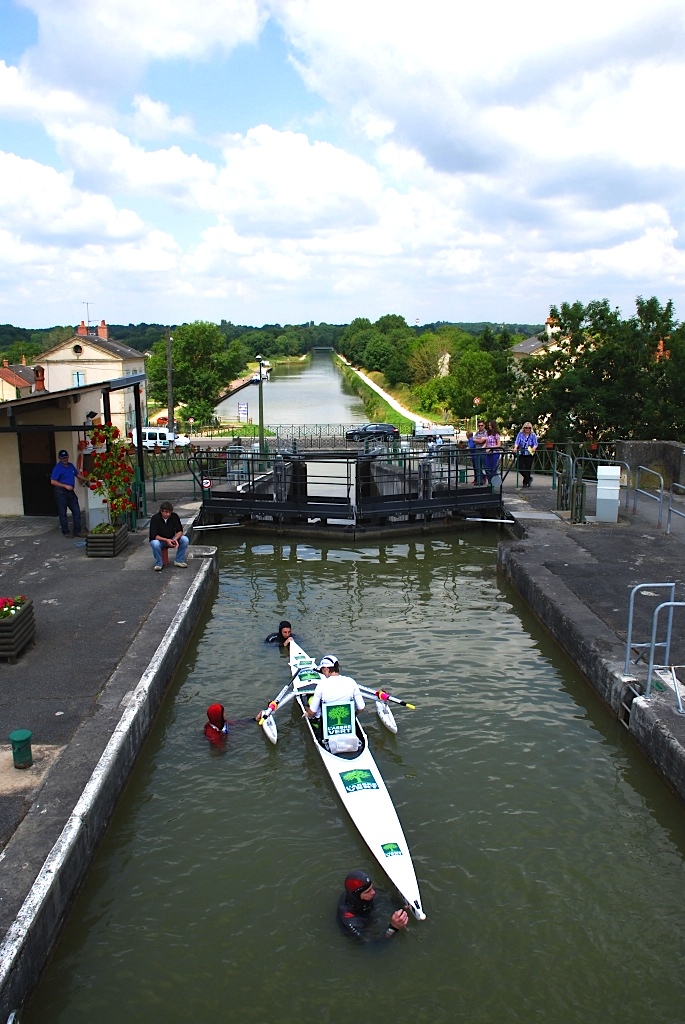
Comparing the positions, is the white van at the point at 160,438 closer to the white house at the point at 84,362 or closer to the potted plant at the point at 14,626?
the white house at the point at 84,362

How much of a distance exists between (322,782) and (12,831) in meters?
3.31

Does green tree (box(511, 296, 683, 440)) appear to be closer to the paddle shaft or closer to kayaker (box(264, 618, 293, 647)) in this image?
kayaker (box(264, 618, 293, 647))

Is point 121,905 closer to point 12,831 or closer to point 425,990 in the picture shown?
point 12,831

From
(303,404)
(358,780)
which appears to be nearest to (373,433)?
(358,780)

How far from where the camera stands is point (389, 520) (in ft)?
69.3

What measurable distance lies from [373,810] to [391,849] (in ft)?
2.19

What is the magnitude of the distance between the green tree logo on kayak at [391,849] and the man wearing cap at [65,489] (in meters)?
11.9

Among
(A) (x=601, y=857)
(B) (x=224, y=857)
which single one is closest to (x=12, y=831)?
(B) (x=224, y=857)

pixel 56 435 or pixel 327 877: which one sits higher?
pixel 56 435

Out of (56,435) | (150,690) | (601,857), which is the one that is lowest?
(601,857)

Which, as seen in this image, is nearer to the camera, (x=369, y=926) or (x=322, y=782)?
(x=369, y=926)

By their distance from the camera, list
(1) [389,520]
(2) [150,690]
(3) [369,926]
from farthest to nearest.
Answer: (1) [389,520], (2) [150,690], (3) [369,926]

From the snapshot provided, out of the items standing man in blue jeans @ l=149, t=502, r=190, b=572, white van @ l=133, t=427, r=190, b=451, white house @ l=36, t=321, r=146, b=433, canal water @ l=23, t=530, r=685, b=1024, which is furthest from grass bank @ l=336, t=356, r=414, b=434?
canal water @ l=23, t=530, r=685, b=1024

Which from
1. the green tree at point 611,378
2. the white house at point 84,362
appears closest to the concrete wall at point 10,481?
the green tree at point 611,378
